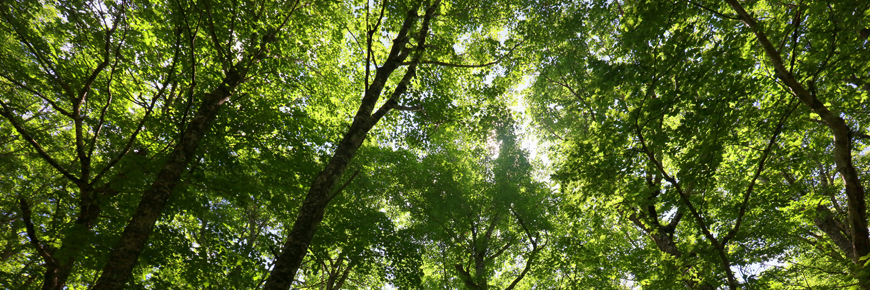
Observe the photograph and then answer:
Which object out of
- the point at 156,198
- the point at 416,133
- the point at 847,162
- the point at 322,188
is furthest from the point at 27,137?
the point at 847,162

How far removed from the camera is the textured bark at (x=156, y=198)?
4.36 meters

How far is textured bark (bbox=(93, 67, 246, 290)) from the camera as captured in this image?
436cm

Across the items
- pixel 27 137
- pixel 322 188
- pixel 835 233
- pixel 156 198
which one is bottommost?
pixel 322 188

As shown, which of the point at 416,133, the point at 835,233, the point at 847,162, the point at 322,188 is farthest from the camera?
the point at 835,233

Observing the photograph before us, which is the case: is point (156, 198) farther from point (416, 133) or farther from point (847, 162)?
point (847, 162)

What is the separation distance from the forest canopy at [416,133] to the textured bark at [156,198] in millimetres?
25

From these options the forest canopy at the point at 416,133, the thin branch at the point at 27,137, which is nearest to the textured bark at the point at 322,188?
the forest canopy at the point at 416,133

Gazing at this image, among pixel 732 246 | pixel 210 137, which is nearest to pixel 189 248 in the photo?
pixel 210 137

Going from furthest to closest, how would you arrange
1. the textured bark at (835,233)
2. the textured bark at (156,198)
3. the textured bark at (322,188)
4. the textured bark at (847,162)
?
the textured bark at (835,233), the textured bark at (156,198), the textured bark at (322,188), the textured bark at (847,162)

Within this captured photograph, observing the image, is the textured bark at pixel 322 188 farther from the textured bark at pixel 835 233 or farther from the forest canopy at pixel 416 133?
the textured bark at pixel 835 233

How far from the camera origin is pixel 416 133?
326 inches

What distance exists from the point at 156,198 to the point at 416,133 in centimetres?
546

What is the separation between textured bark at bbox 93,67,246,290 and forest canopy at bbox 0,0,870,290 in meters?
0.03

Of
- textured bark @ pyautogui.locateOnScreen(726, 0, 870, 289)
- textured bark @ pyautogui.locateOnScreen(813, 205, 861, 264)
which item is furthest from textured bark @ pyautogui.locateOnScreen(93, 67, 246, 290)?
textured bark @ pyautogui.locateOnScreen(813, 205, 861, 264)
